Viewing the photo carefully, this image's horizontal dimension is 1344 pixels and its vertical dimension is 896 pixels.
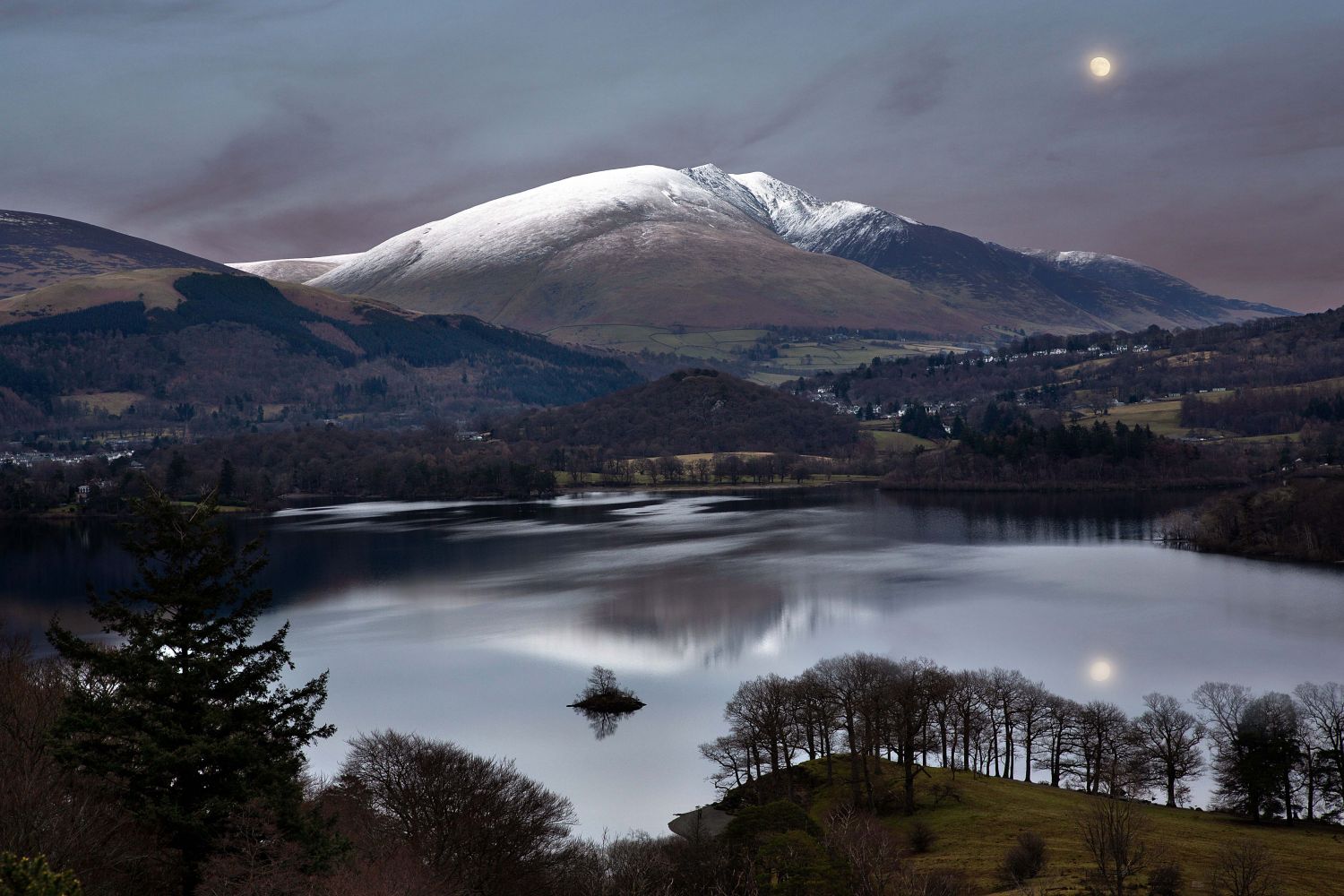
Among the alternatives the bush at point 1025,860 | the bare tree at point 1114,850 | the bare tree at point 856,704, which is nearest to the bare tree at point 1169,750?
the bare tree at point 856,704

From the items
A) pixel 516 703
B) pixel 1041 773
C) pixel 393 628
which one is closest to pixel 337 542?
pixel 393 628

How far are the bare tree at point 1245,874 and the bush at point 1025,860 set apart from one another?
3222 millimetres

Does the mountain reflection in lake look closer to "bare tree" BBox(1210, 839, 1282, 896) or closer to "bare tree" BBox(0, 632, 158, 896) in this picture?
"bare tree" BBox(1210, 839, 1282, 896)

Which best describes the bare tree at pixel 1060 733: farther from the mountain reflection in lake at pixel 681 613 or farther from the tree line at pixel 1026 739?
the mountain reflection in lake at pixel 681 613

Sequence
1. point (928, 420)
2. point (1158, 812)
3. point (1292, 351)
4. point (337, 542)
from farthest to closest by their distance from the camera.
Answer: point (1292, 351) → point (928, 420) → point (337, 542) → point (1158, 812)

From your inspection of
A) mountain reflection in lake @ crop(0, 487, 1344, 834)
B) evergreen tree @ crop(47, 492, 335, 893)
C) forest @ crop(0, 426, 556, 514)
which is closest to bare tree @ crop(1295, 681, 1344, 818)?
mountain reflection in lake @ crop(0, 487, 1344, 834)

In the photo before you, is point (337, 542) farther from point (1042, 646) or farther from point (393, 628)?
point (1042, 646)

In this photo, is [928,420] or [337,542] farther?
[928,420]

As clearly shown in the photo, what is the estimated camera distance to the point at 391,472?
468ft

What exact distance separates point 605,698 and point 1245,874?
82.4 feet

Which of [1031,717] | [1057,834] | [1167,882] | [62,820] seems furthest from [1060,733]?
[62,820]

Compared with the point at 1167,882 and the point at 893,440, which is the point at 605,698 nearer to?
the point at 1167,882

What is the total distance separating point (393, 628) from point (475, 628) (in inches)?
171

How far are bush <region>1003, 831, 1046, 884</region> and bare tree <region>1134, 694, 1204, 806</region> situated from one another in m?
9.88
